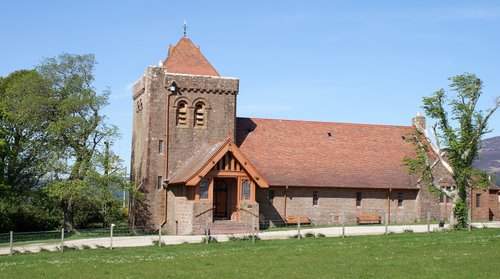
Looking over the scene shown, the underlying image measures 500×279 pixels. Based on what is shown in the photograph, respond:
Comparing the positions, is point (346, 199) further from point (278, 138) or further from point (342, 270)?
point (342, 270)

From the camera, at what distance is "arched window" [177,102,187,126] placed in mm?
42319

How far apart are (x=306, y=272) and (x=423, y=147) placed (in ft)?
64.3

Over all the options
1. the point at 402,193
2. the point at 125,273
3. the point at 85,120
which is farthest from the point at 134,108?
the point at 125,273

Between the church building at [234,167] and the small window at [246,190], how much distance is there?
0.20ft

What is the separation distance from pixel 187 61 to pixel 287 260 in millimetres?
23624

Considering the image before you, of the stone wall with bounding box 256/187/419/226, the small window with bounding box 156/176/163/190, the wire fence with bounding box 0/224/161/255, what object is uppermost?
the small window with bounding box 156/176/163/190

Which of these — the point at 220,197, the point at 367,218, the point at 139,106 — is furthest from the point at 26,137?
the point at 367,218

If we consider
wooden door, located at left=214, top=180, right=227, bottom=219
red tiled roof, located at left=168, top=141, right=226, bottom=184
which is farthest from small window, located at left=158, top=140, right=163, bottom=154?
wooden door, located at left=214, top=180, right=227, bottom=219

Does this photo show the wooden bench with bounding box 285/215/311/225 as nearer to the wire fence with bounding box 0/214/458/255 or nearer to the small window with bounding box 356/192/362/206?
the wire fence with bounding box 0/214/458/255

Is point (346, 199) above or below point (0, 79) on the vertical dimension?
below

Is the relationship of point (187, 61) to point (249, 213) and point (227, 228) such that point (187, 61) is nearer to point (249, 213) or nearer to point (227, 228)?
point (249, 213)

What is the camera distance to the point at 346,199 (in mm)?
44344

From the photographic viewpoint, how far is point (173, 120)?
4200 centimetres

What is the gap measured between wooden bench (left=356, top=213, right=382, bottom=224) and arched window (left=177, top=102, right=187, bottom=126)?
44.6ft
